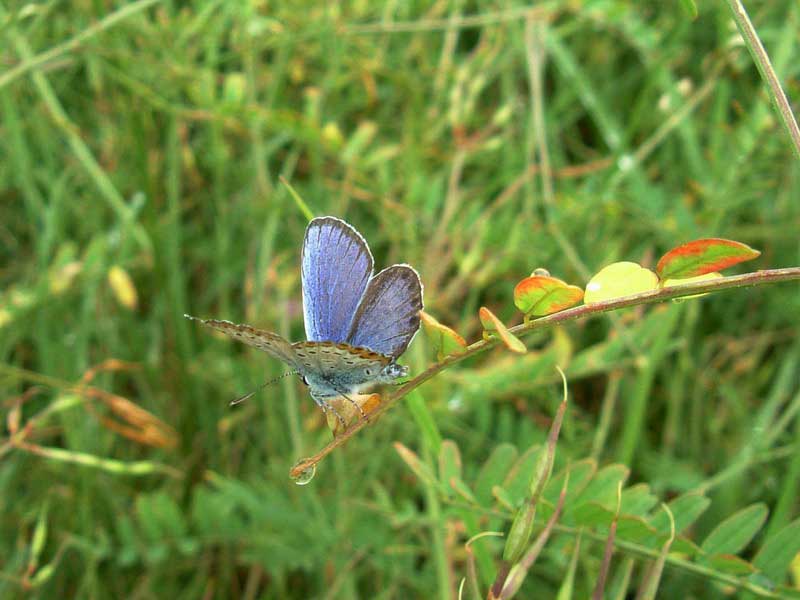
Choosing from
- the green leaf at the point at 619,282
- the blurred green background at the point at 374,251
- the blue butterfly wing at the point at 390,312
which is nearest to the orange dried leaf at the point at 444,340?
the green leaf at the point at 619,282

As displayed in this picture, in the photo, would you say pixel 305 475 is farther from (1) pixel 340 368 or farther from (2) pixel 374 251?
(2) pixel 374 251

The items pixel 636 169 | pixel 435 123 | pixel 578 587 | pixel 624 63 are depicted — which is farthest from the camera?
pixel 624 63

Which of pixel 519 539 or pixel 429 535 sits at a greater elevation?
pixel 519 539

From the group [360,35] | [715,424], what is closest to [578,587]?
[715,424]

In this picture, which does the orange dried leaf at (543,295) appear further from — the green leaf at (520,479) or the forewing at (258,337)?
the green leaf at (520,479)

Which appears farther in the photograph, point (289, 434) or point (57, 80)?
point (57, 80)

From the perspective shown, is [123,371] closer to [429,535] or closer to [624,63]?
[429,535]

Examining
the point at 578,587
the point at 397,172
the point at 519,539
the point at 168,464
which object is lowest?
the point at 168,464
